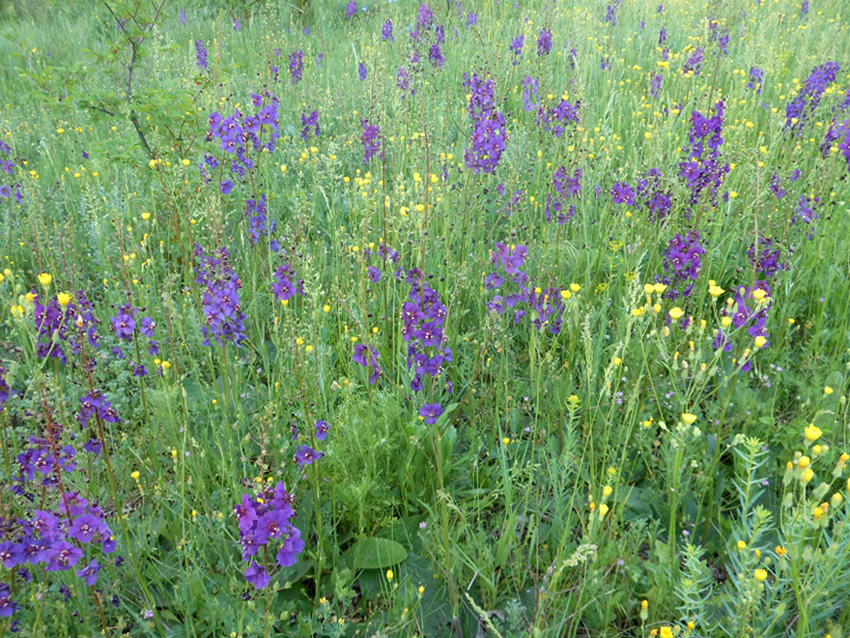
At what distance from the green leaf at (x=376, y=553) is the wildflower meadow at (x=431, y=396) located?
0.01 meters

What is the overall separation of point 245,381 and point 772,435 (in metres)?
2.08

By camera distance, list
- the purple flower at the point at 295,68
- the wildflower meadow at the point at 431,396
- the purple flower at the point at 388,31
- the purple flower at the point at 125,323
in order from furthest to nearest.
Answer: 1. the purple flower at the point at 388,31
2. the purple flower at the point at 295,68
3. the purple flower at the point at 125,323
4. the wildflower meadow at the point at 431,396

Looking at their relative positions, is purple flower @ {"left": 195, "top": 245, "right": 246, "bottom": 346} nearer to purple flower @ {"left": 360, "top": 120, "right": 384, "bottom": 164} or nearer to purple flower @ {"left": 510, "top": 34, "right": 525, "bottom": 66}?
purple flower @ {"left": 360, "top": 120, "right": 384, "bottom": 164}

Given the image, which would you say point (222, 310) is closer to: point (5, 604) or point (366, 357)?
point (366, 357)

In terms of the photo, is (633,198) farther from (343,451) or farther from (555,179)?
(343,451)

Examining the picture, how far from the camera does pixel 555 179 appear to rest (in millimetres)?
2873

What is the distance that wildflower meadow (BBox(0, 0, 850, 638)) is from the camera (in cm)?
141

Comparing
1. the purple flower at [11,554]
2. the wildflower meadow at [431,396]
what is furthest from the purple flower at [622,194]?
the purple flower at [11,554]

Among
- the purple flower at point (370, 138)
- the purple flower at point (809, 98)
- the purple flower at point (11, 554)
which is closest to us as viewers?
the purple flower at point (11, 554)

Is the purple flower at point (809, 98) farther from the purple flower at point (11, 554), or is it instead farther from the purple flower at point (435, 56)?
the purple flower at point (11, 554)

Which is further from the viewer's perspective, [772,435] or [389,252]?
[389,252]

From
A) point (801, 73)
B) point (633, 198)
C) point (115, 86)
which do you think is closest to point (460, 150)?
point (633, 198)

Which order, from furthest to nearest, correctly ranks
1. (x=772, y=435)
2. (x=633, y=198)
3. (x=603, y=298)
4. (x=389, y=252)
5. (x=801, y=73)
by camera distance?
(x=801, y=73)
(x=633, y=198)
(x=603, y=298)
(x=389, y=252)
(x=772, y=435)

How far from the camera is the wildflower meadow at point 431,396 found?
1.41 m
